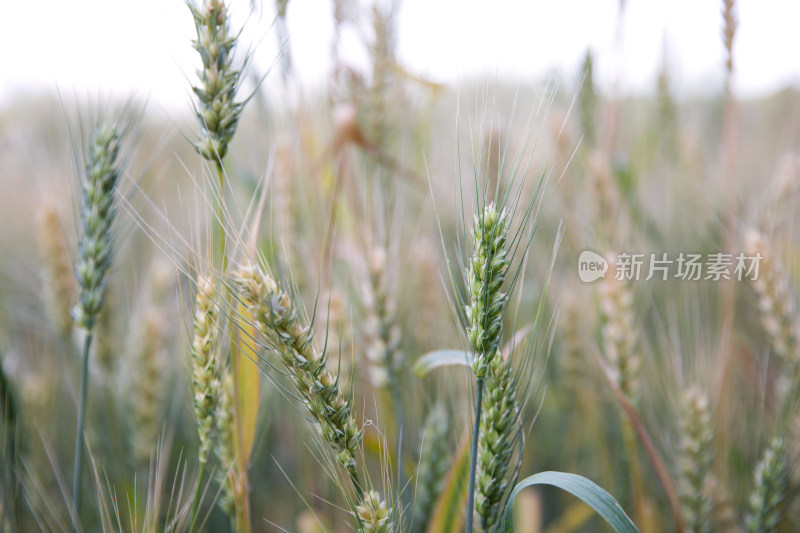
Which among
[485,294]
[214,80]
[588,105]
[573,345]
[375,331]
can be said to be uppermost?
[588,105]

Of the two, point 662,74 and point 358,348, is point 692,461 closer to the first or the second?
point 358,348

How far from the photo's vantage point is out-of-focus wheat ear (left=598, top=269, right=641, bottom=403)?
1010mm

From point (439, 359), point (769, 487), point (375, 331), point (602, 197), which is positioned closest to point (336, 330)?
point (375, 331)

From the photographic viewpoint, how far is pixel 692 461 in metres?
0.98

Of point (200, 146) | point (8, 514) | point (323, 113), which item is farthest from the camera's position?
point (323, 113)

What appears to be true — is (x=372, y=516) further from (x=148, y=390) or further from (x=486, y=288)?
(x=148, y=390)

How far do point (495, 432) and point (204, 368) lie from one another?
37 cm

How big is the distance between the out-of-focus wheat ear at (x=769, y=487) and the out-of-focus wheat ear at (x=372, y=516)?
0.66 metres

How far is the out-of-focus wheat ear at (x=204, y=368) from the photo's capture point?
0.64 m

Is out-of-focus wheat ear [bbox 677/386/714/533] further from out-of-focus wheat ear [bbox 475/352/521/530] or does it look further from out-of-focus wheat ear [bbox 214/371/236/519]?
out-of-focus wheat ear [bbox 214/371/236/519]

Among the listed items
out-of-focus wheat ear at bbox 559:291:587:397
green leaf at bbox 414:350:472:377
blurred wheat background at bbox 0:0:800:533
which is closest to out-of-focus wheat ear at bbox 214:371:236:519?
blurred wheat background at bbox 0:0:800:533

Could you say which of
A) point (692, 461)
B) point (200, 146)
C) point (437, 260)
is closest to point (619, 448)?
point (692, 461)

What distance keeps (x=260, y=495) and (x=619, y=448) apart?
889mm

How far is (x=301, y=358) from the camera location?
56 centimetres
